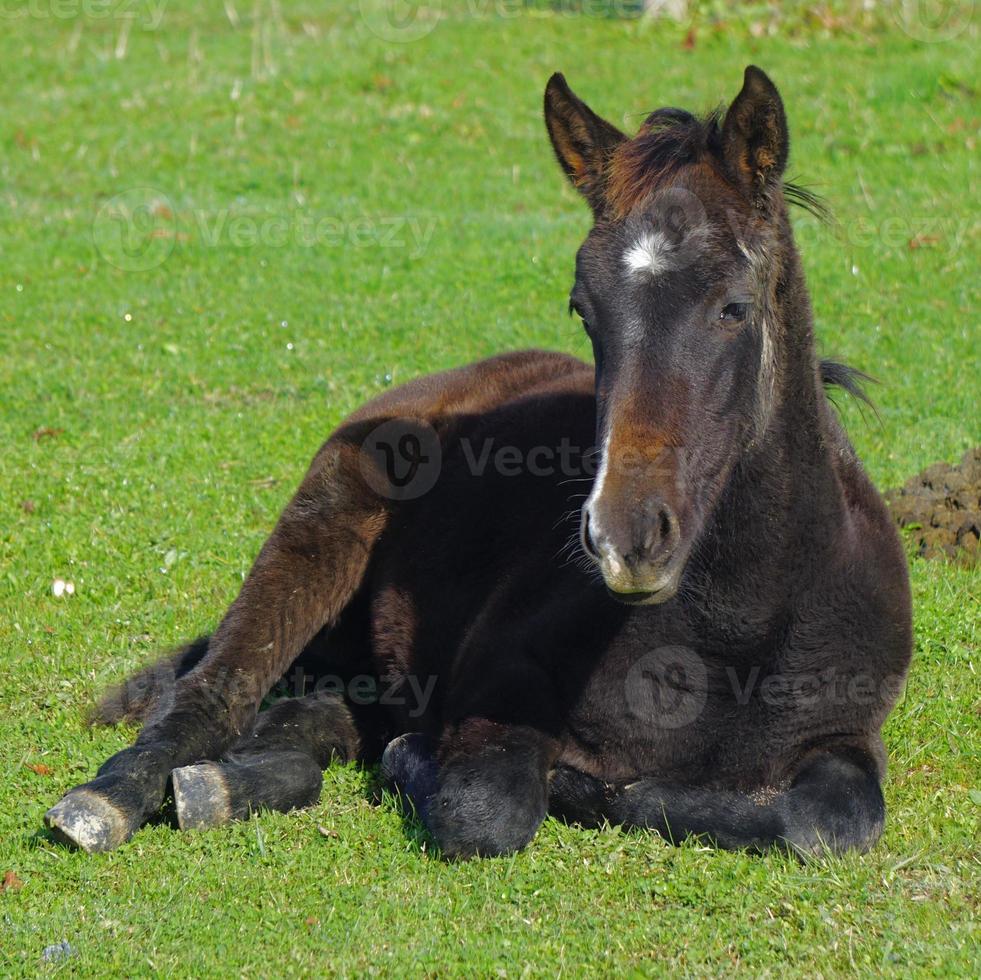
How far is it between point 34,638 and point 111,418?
3.25 meters

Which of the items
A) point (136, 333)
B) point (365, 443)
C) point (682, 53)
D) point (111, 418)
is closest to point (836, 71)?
point (682, 53)

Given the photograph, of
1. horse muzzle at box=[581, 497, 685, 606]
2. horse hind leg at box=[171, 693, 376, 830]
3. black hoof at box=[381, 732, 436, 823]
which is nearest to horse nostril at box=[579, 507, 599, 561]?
horse muzzle at box=[581, 497, 685, 606]

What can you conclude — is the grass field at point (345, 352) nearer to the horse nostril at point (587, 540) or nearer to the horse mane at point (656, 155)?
the horse nostril at point (587, 540)

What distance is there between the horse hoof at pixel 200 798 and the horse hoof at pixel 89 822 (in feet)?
0.72

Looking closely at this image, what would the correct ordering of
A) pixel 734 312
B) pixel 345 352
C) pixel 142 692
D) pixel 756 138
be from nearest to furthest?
pixel 734 312, pixel 756 138, pixel 142 692, pixel 345 352

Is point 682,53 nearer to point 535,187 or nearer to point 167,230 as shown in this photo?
point 535,187

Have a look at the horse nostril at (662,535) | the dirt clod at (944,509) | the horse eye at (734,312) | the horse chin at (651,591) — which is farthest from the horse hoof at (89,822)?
the dirt clod at (944,509)

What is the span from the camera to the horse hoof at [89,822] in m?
4.63

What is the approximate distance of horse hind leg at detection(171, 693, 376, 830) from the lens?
491 centimetres

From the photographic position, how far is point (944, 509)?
746 centimetres

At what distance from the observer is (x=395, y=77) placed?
16.7 metres

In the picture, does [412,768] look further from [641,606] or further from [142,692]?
[142,692]

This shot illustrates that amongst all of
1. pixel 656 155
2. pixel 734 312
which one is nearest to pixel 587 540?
pixel 734 312

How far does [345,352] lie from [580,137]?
6.30 meters
